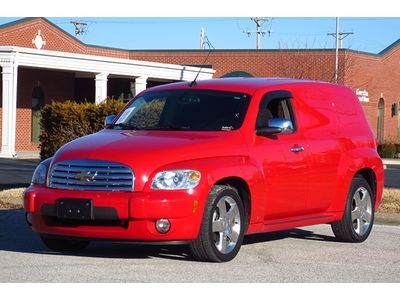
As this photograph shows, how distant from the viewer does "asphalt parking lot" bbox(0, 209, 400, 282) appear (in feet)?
25.1

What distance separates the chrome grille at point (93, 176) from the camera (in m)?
8.12

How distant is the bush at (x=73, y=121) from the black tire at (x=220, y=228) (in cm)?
762

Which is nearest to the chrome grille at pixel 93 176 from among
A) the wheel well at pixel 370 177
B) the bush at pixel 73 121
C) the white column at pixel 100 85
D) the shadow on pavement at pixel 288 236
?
the shadow on pavement at pixel 288 236

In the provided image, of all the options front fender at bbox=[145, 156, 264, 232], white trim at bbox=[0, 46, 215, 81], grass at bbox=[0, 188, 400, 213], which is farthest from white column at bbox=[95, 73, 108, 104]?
front fender at bbox=[145, 156, 264, 232]

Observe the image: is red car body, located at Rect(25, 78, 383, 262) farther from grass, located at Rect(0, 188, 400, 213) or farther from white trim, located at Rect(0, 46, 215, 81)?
white trim, located at Rect(0, 46, 215, 81)

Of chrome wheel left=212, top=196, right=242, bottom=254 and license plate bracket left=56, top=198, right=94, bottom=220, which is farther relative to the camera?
chrome wheel left=212, top=196, right=242, bottom=254

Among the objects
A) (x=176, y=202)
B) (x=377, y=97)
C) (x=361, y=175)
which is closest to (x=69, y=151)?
(x=176, y=202)

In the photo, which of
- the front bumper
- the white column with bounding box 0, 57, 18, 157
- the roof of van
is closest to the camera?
the front bumper

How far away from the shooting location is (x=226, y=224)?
338 inches

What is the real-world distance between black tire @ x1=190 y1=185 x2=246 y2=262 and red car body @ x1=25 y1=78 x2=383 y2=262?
0.36 feet

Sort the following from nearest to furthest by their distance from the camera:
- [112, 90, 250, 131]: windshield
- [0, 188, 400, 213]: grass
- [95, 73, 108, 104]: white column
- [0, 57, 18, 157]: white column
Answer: [112, 90, 250, 131]: windshield
[0, 188, 400, 213]: grass
[0, 57, 18, 157]: white column
[95, 73, 108, 104]: white column

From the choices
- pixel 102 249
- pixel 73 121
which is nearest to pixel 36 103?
pixel 73 121
